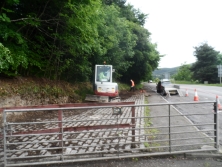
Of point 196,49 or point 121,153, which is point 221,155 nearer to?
point 121,153

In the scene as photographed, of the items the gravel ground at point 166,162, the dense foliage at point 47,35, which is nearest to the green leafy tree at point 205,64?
the dense foliage at point 47,35

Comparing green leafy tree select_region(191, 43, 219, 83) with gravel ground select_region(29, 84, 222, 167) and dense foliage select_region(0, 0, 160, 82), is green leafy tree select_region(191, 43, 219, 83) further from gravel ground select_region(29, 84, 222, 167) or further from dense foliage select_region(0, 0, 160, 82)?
gravel ground select_region(29, 84, 222, 167)

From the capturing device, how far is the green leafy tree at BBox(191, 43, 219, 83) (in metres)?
61.3

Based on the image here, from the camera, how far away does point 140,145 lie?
18.3 ft

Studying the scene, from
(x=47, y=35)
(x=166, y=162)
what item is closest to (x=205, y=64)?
(x=47, y=35)

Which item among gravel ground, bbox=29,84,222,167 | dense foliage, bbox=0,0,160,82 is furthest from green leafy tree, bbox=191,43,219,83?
gravel ground, bbox=29,84,222,167

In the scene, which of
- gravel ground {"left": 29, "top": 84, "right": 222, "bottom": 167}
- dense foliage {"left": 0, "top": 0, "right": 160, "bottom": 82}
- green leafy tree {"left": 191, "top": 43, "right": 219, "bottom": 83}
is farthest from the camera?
green leafy tree {"left": 191, "top": 43, "right": 219, "bottom": 83}

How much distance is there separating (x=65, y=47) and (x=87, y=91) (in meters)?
5.16

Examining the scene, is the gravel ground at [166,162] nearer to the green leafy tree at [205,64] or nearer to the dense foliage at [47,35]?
the dense foliage at [47,35]

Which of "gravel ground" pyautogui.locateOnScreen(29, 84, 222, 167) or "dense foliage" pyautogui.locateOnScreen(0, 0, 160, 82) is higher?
"dense foliage" pyautogui.locateOnScreen(0, 0, 160, 82)

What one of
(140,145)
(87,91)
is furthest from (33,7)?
(140,145)

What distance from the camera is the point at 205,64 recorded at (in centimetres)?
6328

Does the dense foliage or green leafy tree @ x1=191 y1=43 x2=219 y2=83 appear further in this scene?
green leafy tree @ x1=191 y1=43 x2=219 y2=83

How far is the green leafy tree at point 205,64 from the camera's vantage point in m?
61.3
